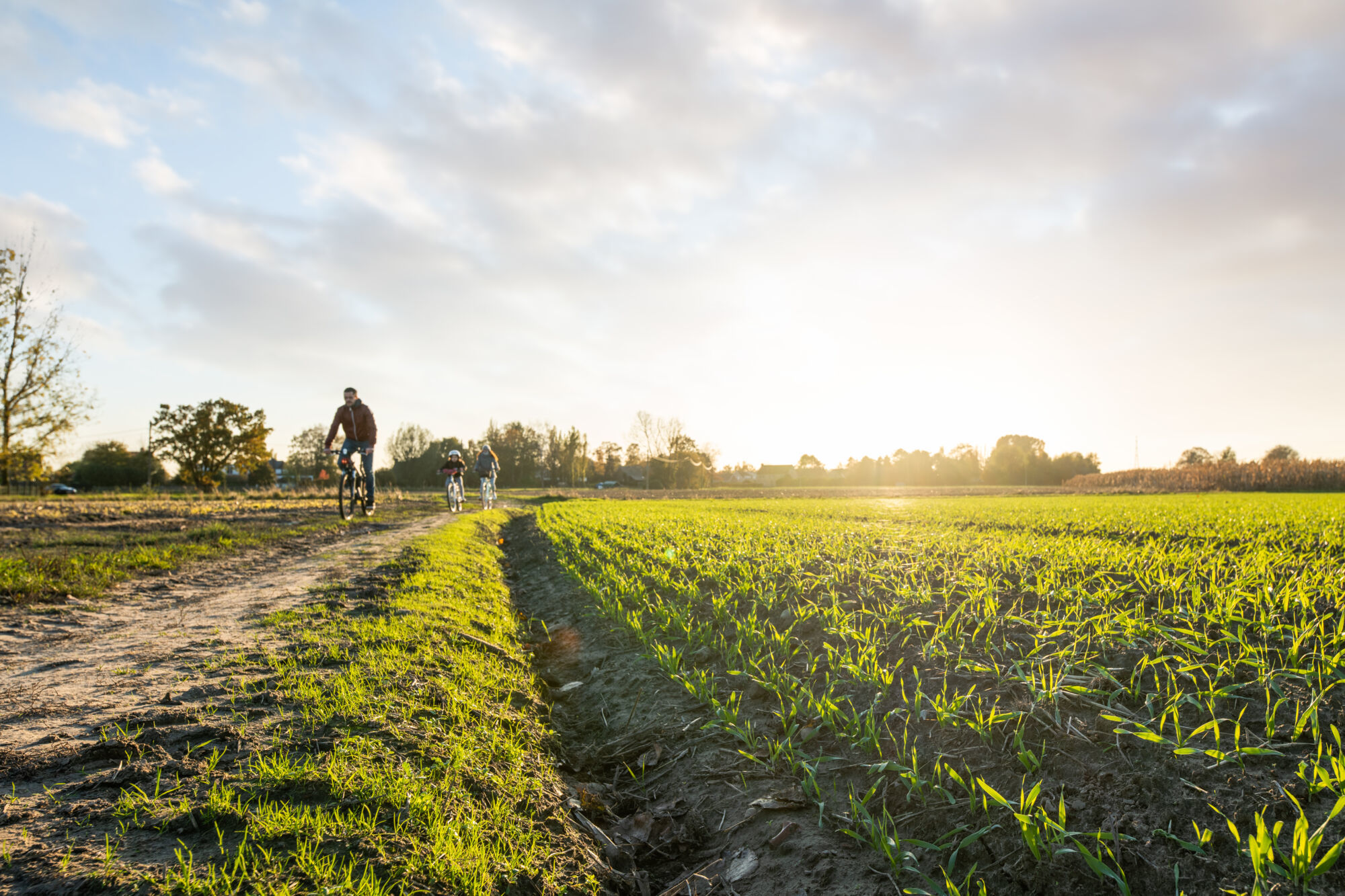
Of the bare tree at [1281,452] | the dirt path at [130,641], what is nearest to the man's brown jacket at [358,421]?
the dirt path at [130,641]

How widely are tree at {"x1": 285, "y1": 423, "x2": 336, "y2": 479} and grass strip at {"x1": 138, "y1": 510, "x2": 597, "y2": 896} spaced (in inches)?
3116

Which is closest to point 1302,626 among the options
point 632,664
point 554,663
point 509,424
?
point 632,664

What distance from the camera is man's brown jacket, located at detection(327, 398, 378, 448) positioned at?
44.9ft

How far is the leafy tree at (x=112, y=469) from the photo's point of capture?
58.5 metres

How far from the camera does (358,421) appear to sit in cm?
1400

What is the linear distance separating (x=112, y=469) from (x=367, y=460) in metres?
66.8

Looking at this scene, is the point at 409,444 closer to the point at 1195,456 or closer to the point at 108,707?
the point at 108,707

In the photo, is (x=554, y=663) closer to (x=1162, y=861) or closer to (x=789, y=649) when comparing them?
(x=789, y=649)

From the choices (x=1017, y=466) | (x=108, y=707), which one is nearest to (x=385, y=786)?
(x=108, y=707)

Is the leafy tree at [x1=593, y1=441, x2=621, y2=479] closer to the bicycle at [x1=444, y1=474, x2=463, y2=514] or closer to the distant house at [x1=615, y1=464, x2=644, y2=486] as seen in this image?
the distant house at [x1=615, y1=464, x2=644, y2=486]

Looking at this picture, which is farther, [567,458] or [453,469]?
[567,458]

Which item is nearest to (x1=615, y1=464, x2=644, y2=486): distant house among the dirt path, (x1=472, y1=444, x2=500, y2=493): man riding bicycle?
(x1=472, y1=444, x2=500, y2=493): man riding bicycle

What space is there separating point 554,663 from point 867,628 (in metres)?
3.19

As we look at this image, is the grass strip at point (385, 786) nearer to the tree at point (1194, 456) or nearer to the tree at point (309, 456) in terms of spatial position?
the tree at point (309, 456)
